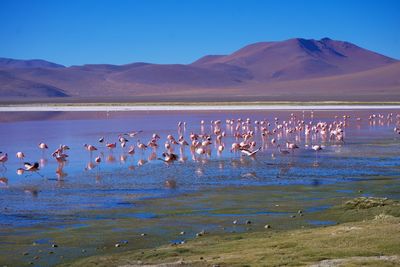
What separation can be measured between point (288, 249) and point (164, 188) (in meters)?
6.68

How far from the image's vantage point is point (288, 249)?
886cm

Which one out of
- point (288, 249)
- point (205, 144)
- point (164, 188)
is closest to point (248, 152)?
point (205, 144)

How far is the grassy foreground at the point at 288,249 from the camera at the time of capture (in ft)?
26.9

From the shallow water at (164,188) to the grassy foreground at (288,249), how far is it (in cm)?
70

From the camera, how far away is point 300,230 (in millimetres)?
10516

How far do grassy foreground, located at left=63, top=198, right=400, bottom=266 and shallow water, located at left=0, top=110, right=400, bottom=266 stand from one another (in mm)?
704

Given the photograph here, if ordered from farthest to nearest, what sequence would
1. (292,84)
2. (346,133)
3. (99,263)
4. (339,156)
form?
(292,84), (346,133), (339,156), (99,263)

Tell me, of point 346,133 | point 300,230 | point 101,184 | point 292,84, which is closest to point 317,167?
point 101,184

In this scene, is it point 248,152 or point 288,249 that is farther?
point 248,152

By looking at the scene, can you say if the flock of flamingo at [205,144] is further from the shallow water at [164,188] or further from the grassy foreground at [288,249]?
the grassy foreground at [288,249]

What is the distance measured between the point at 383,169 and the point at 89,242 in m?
9.99

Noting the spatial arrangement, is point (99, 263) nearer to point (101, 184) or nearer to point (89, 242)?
point (89, 242)

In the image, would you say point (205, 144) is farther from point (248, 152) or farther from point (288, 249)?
point (288, 249)

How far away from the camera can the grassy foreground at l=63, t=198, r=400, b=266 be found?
26.9 feet
